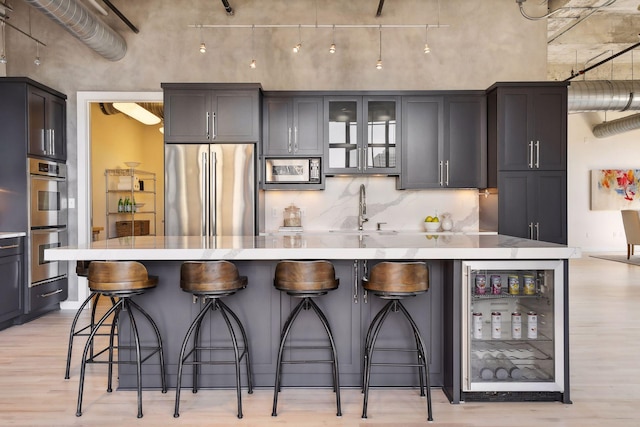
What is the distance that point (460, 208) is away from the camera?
5.72m

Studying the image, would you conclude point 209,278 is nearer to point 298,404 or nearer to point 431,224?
point 298,404

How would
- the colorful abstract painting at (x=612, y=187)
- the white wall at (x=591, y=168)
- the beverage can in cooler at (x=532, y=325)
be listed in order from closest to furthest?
the beverage can in cooler at (x=532, y=325) → the colorful abstract painting at (x=612, y=187) → the white wall at (x=591, y=168)

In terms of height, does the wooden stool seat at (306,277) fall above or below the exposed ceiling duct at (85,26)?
below

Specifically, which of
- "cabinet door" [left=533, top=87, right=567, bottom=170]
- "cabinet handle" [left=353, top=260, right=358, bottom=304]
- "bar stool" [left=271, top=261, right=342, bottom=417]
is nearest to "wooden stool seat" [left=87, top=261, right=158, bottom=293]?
"bar stool" [left=271, top=261, right=342, bottom=417]

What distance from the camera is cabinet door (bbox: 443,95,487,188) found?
5336 mm

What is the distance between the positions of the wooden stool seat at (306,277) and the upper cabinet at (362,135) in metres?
2.71

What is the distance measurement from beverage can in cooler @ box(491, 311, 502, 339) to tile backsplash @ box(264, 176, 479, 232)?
2799 mm

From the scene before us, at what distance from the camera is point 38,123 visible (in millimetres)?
5059

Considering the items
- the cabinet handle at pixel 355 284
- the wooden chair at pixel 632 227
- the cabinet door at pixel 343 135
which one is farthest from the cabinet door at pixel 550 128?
the wooden chair at pixel 632 227

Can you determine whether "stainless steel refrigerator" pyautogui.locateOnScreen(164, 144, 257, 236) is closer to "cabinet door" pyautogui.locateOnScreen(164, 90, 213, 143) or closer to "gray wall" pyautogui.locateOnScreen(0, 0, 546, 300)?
"cabinet door" pyautogui.locateOnScreen(164, 90, 213, 143)

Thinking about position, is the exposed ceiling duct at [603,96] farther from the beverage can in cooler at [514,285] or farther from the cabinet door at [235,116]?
the beverage can in cooler at [514,285]

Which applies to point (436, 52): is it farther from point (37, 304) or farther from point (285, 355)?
point (37, 304)

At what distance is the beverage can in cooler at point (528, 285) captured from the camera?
2971 millimetres

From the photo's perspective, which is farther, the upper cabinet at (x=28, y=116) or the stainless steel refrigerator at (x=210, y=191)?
the stainless steel refrigerator at (x=210, y=191)
